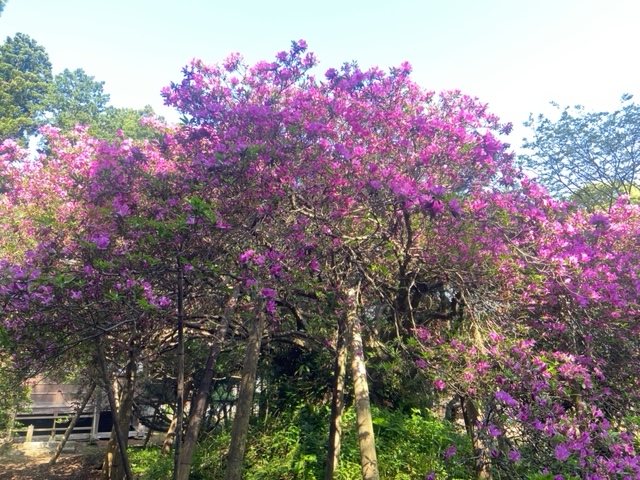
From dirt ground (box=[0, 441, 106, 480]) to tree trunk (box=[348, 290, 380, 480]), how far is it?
10.3 metres

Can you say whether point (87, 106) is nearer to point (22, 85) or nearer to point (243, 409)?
point (22, 85)

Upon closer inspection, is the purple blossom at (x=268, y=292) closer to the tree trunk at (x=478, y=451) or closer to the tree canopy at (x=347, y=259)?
the tree canopy at (x=347, y=259)

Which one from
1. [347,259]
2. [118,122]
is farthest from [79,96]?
[347,259]

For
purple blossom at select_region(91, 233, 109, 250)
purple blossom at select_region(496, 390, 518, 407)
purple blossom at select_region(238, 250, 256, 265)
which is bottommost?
purple blossom at select_region(496, 390, 518, 407)

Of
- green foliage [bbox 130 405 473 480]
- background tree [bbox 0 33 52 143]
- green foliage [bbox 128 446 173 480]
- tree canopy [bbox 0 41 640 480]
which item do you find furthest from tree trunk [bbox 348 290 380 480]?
background tree [bbox 0 33 52 143]

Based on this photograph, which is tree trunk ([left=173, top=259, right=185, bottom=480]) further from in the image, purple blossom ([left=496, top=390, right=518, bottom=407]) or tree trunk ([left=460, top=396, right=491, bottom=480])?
purple blossom ([left=496, top=390, right=518, bottom=407])

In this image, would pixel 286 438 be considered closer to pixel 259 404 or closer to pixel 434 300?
pixel 259 404

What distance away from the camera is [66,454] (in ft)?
49.8

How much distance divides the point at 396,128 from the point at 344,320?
308 centimetres

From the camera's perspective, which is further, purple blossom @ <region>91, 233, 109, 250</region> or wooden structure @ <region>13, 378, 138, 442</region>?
wooden structure @ <region>13, 378, 138, 442</region>

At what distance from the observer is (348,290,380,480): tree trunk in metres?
5.32

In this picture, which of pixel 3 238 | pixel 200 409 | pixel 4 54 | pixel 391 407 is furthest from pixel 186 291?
pixel 4 54

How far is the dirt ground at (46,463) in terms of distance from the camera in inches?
496

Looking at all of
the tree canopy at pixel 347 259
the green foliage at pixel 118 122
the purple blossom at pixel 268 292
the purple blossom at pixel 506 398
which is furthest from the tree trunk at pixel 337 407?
the green foliage at pixel 118 122
